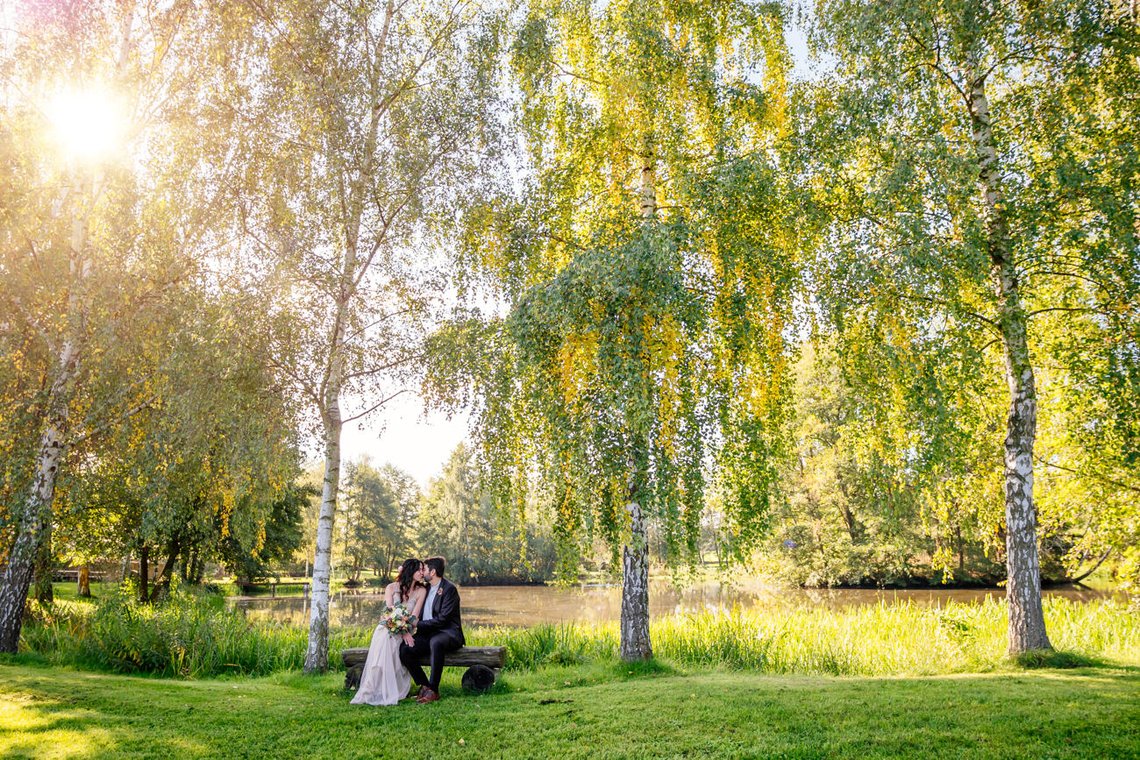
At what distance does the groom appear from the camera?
6.96 meters

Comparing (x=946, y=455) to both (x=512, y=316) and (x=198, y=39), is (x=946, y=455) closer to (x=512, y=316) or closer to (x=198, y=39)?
(x=512, y=316)

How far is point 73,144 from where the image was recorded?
940 cm

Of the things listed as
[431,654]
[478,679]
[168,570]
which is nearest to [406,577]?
[431,654]

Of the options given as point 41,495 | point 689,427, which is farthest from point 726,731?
point 41,495

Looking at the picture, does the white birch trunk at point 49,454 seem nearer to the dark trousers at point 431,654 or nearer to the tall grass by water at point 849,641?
the dark trousers at point 431,654

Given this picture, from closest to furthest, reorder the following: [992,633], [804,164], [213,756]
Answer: [213,756] → [804,164] → [992,633]

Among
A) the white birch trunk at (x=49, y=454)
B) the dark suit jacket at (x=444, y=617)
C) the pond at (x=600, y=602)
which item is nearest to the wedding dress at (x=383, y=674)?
the dark suit jacket at (x=444, y=617)

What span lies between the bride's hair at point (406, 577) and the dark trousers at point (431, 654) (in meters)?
0.55

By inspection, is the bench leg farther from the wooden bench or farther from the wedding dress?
the wedding dress

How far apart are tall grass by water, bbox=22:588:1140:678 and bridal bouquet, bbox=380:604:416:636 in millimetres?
3102

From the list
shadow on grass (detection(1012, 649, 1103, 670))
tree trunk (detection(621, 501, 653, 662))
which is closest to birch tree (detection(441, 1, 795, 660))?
tree trunk (detection(621, 501, 653, 662))

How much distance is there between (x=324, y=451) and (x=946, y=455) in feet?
26.5

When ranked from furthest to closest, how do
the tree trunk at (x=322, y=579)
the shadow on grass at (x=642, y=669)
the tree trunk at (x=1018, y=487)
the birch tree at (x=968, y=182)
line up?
the tree trunk at (x=322, y=579)
the shadow on grass at (x=642, y=669)
the tree trunk at (x=1018, y=487)
the birch tree at (x=968, y=182)

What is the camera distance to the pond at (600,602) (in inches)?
811
